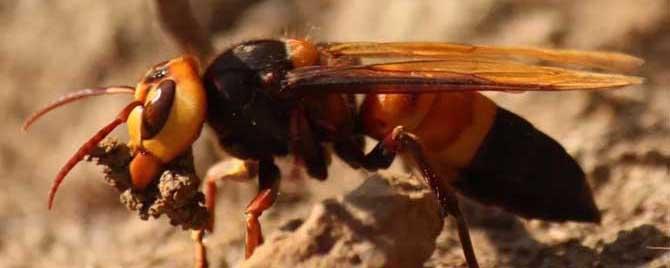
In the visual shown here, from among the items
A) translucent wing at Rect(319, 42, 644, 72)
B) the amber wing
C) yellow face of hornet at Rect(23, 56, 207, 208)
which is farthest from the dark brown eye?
translucent wing at Rect(319, 42, 644, 72)

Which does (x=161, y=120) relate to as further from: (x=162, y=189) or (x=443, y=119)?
(x=443, y=119)

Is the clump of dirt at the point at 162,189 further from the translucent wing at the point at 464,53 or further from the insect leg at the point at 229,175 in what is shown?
the translucent wing at the point at 464,53

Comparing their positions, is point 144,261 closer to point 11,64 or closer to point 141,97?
point 141,97

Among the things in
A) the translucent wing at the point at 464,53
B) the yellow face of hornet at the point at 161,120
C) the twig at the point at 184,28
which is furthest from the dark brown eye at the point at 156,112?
the twig at the point at 184,28

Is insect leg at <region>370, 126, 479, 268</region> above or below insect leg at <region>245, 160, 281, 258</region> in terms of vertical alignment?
above

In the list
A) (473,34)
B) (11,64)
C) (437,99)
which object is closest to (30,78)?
(11,64)

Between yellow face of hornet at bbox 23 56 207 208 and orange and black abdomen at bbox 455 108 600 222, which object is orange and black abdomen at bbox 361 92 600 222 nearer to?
orange and black abdomen at bbox 455 108 600 222
